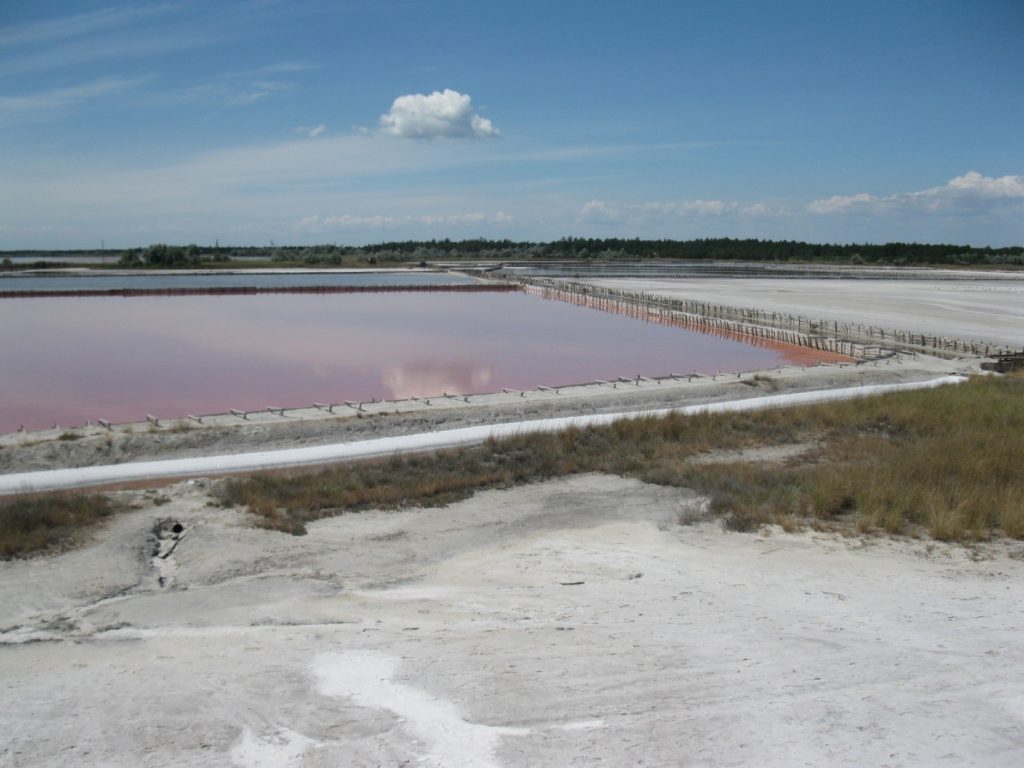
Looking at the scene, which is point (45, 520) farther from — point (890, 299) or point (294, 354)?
point (890, 299)

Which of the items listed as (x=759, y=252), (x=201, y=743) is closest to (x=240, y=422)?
(x=201, y=743)

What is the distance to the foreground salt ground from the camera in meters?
3.68

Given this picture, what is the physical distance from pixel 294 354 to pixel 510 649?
1632cm

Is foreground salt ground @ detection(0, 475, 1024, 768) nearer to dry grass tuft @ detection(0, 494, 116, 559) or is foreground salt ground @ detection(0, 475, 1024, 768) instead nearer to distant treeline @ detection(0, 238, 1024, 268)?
dry grass tuft @ detection(0, 494, 116, 559)

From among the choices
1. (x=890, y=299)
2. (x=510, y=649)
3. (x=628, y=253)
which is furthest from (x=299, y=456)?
(x=628, y=253)

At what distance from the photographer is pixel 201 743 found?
12.1ft

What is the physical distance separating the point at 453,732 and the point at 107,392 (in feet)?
44.9

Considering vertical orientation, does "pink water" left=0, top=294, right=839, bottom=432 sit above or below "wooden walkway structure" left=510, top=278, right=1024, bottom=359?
below

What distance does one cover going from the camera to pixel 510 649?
4598mm

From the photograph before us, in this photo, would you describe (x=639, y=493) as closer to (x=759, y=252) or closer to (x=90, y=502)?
(x=90, y=502)

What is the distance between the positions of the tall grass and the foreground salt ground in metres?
0.55

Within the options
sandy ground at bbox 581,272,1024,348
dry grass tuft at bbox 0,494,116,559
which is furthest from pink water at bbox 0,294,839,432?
sandy ground at bbox 581,272,1024,348

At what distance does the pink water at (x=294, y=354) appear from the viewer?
14805 millimetres

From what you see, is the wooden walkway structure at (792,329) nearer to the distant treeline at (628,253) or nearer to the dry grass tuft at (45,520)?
the dry grass tuft at (45,520)
